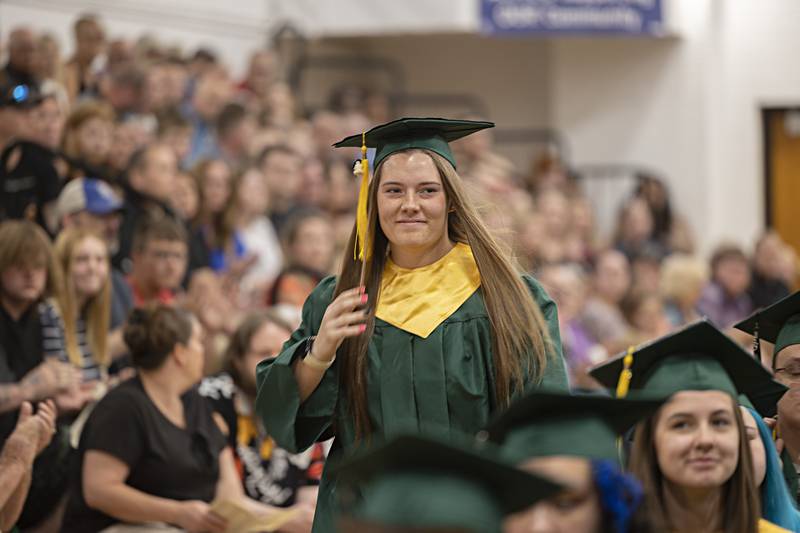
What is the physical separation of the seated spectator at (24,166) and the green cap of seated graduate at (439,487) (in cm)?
501

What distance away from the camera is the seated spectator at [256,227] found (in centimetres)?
916

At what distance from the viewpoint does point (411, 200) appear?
404 centimetres

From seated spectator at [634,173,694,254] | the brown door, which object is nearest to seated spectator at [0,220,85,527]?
seated spectator at [634,173,694,254]

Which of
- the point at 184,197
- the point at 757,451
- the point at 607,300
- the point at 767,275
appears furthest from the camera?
the point at 767,275

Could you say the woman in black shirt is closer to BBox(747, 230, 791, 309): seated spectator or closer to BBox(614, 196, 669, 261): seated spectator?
BBox(747, 230, 791, 309): seated spectator

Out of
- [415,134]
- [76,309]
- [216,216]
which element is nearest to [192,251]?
[216,216]

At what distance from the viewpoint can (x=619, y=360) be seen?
12.6 feet

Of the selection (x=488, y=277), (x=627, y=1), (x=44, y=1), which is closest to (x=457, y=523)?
(x=488, y=277)

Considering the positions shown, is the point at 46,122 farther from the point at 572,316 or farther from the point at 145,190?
the point at 572,316

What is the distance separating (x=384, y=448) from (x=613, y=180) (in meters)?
14.0

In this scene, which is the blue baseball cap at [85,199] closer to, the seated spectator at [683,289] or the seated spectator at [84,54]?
the seated spectator at [84,54]

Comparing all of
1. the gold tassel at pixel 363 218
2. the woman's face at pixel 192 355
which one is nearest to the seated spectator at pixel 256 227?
the woman's face at pixel 192 355

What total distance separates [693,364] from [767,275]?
9160mm

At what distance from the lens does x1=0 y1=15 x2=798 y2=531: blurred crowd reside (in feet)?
18.7
